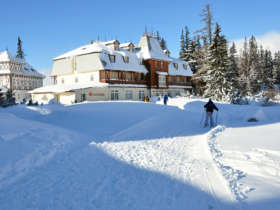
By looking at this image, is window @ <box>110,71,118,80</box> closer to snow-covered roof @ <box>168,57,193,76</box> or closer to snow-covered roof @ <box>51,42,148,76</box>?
snow-covered roof @ <box>51,42,148,76</box>

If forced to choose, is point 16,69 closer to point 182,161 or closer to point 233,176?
point 182,161

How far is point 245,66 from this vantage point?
61.4 m

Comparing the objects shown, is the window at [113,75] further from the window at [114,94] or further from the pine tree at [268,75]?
the pine tree at [268,75]

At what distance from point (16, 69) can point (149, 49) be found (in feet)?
81.8

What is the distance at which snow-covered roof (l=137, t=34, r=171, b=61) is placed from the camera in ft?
128

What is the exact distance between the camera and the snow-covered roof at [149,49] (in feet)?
128

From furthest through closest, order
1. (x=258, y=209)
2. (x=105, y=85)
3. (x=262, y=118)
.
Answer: (x=105, y=85) < (x=262, y=118) < (x=258, y=209)

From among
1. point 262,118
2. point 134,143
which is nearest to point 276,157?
point 134,143

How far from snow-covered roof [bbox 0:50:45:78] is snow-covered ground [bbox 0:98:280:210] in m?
37.0

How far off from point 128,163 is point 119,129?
6.25 m

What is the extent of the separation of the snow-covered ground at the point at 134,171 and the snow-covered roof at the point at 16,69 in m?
37.0

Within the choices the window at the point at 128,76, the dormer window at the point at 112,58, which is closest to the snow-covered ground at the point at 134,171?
the dormer window at the point at 112,58

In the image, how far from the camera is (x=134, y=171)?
5.95 metres

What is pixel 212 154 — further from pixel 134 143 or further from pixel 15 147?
pixel 15 147
